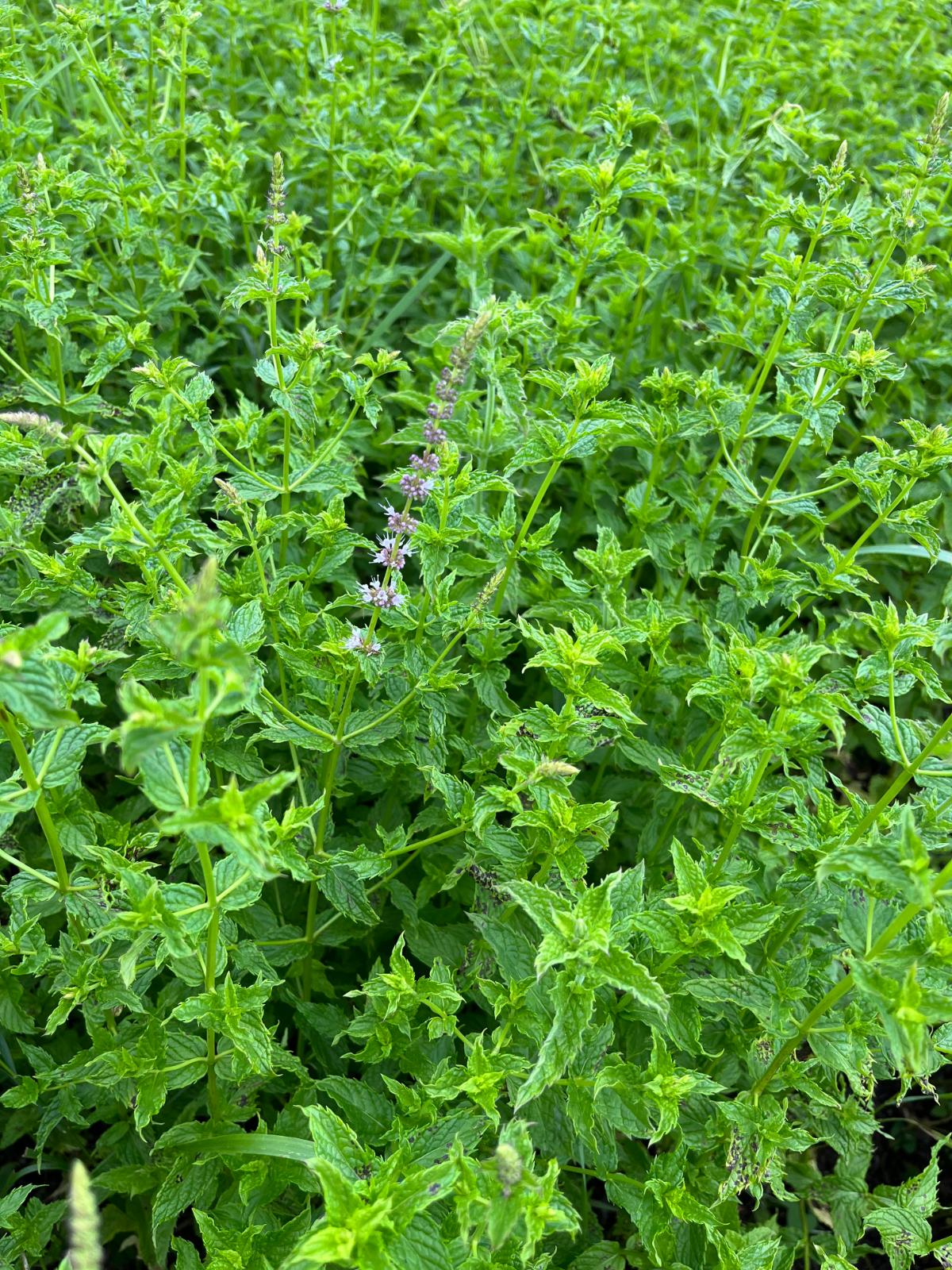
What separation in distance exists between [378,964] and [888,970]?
1.22 metres

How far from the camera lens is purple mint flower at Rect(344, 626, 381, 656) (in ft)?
7.99

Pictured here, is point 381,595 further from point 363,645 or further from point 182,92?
point 182,92

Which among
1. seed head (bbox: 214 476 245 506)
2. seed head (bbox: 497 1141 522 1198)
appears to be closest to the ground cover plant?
seed head (bbox: 497 1141 522 1198)

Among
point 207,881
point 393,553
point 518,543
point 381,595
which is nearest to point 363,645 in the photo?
point 381,595

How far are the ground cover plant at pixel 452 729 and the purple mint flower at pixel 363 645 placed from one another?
0.04 ft

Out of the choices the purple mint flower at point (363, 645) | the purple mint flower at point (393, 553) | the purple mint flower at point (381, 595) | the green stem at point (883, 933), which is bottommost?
the green stem at point (883, 933)

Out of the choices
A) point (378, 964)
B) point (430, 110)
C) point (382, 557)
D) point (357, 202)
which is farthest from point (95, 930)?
point (430, 110)

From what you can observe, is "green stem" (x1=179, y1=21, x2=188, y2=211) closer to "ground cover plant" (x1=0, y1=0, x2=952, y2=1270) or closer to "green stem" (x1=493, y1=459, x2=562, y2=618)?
"ground cover plant" (x1=0, y1=0, x2=952, y2=1270)

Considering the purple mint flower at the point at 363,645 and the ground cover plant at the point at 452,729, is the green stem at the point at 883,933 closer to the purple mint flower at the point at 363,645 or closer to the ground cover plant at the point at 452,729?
the ground cover plant at the point at 452,729

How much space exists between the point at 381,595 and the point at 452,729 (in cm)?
81

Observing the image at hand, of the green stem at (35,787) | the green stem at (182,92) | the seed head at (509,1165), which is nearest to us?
the seed head at (509,1165)

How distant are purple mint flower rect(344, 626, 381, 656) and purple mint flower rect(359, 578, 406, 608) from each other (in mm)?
80

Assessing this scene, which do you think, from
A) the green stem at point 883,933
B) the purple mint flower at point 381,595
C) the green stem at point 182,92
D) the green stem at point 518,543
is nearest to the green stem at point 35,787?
the purple mint flower at point 381,595

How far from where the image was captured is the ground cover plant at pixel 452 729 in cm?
207
